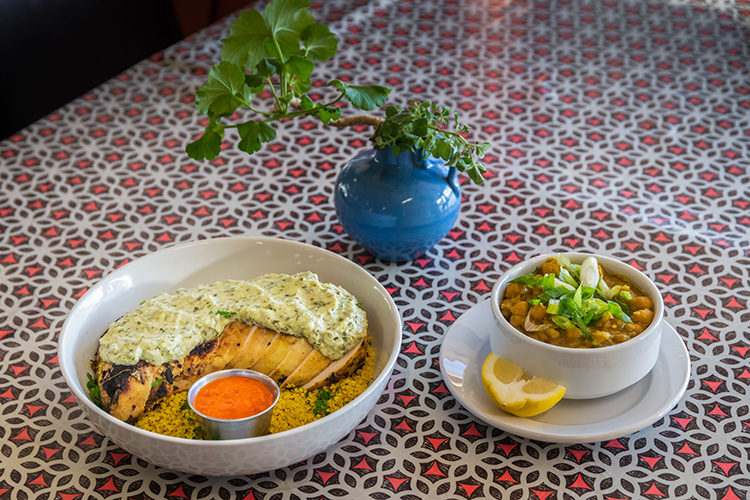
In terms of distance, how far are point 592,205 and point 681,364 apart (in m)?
0.64

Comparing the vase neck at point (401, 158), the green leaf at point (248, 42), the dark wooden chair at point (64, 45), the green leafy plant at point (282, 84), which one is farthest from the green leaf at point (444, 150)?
the dark wooden chair at point (64, 45)

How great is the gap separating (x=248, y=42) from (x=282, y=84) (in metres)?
0.10

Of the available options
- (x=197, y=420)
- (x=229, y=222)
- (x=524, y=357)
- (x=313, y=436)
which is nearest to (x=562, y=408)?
A: (x=524, y=357)

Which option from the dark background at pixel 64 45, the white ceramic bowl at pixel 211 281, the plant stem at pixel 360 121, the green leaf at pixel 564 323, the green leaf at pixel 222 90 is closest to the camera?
the white ceramic bowl at pixel 211 281

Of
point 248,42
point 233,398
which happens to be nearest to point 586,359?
point 233,398

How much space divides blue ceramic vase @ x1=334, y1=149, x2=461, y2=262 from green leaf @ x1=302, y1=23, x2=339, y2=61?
25cm

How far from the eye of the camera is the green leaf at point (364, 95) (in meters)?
1.44

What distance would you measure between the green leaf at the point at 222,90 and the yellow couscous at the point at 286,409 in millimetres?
528

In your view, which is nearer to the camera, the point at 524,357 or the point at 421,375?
the point at 524,357

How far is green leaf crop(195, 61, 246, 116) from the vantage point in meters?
1.38

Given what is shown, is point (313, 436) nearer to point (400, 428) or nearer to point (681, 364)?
point (400, 428)

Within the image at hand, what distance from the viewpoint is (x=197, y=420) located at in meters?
1.27

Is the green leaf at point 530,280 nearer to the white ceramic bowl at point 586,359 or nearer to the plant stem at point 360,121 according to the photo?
the white ceramic bowl at point 586,359

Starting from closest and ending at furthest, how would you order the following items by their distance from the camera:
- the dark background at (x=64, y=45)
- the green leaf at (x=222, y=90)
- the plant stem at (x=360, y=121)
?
the green leaf at (x=222, y=90), the plant stem at (x=360, y=121), the dark background at (x=64, y=45)
